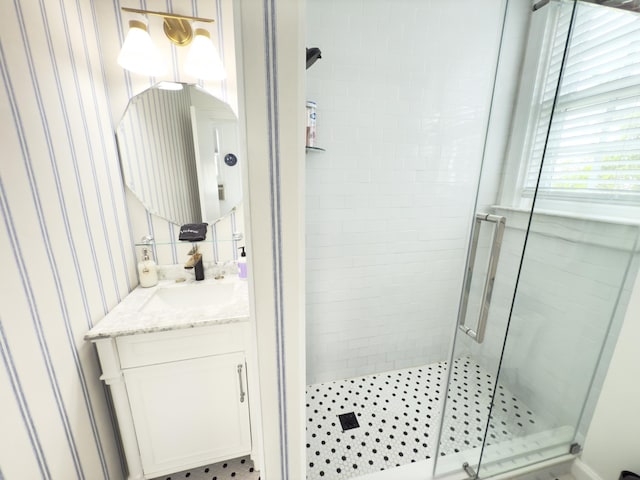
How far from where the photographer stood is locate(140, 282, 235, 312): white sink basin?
1.29 m

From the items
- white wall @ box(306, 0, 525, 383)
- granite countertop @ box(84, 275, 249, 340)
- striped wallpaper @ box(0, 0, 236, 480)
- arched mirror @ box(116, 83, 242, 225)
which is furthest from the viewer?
white wall @ box(306, 0, 525, 383)

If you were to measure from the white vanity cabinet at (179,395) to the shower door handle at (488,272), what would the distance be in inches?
37.4

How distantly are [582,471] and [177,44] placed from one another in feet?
9.13

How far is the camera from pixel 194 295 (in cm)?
132

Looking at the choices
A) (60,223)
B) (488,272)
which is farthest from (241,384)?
(488,272)

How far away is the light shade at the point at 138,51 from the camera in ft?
3.48

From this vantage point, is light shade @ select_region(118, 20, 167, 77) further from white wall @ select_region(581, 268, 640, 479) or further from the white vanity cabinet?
white wall @ select_region(581, 268, 640, 479)

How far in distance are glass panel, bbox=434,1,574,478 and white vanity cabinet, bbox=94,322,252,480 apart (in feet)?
3.21

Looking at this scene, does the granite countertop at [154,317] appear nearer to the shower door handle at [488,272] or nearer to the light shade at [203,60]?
the shower door handle at [488,272]

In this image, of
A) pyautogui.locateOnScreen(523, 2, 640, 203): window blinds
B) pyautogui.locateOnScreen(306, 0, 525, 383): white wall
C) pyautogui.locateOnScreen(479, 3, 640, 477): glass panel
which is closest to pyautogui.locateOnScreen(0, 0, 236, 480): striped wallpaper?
pyautogui.locateOnScreen(306, 0, 525, 383): white wall

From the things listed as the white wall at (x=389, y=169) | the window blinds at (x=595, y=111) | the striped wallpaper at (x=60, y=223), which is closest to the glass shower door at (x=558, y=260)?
the window blinds at (x=595, y=111)

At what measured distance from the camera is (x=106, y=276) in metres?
1.08

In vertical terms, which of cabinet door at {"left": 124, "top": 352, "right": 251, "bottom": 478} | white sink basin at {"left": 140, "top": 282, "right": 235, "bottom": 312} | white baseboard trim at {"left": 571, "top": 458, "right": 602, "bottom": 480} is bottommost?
white baseboard trim at {"left": 571, "top": 458, "right": 602, "bottom": 480}

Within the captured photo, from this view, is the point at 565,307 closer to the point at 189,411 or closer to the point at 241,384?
the point at 241,384
